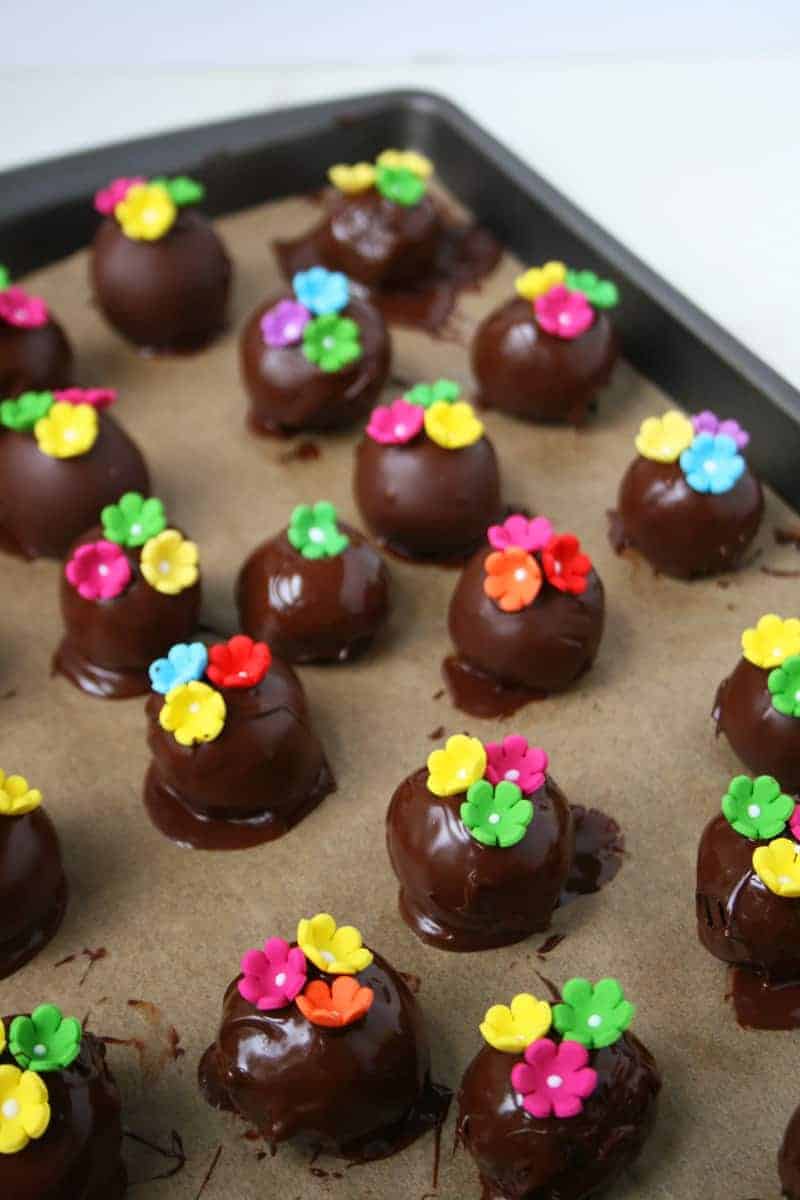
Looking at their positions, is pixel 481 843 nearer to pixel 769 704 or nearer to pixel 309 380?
pixel 769 704

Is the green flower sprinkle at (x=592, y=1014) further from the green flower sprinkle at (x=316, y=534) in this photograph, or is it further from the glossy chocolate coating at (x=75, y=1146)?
the green flower sprinkle at (x=316, y=534)

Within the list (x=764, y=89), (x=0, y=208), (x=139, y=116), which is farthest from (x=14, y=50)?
(x=764, y=89)

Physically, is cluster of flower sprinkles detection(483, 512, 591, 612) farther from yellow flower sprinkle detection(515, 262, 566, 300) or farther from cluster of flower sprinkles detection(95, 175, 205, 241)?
cluster of flower sprinkles detection(95, 175, 205, 241)

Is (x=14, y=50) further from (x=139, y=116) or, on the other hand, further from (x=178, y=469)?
(x=178, y=469)

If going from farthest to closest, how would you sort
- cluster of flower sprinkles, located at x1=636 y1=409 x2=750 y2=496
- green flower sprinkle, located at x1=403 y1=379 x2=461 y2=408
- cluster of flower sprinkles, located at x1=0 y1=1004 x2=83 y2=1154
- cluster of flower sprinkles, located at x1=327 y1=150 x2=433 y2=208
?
cluster of flower sprinkles, located at x1=327 y1=150 x2=433 y2=208 → green flower sprinkle, located at x1=403 y1=379 x2=461 y2=408 → cluster of flower sprinkles, located at x1=636 y1=409 x2=750 y2=496 → cluster of flower sprinkles, located at x1=0 y1=1004 x2=83 y2=1154

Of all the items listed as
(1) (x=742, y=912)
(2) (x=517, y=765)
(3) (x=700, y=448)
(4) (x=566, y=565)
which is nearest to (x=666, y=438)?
(3) (x=700, y=448)

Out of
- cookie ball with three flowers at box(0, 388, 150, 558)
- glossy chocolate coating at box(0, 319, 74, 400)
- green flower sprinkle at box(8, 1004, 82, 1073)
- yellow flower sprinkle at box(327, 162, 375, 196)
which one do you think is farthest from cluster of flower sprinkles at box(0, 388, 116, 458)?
green flower sprinkle at box(8, 1004, 82, 1073)
